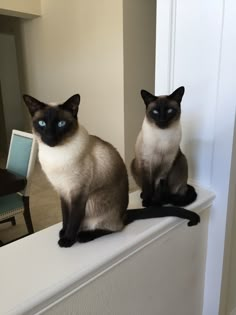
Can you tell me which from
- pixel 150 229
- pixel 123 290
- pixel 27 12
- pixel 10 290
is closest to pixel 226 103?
pixel 150 229

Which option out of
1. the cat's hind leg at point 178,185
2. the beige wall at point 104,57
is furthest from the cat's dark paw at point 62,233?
the beige wall at point 104,57

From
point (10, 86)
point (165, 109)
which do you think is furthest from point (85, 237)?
point (10, 86)

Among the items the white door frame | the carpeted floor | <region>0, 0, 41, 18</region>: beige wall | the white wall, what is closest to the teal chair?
the carpeted floor

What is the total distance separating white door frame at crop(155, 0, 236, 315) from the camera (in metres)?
0.93

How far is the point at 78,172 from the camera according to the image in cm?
71

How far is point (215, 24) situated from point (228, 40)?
75 millimetres

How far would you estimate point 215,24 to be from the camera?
95 cm

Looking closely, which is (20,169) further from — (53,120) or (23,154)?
(53,120)

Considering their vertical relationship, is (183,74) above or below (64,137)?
above

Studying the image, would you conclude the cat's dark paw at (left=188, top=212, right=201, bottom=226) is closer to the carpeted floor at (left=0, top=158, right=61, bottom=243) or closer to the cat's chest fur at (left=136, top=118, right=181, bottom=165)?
the cat's chest fur at (left=136, top=118, right=181, bottom=165)

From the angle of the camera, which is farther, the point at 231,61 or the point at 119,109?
the point at 119,109

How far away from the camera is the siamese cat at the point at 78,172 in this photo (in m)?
0.69

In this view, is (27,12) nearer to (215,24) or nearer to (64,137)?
(215,24)

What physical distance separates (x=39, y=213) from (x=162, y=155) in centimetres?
200
